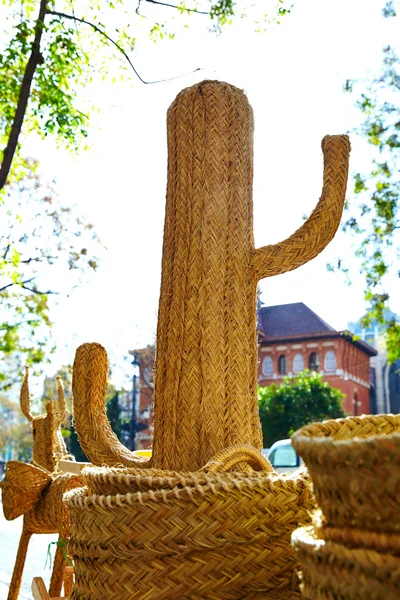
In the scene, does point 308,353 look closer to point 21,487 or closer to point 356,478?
point 21,487

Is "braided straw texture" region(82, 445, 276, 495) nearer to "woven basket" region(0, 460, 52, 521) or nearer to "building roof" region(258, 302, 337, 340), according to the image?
"woven basket" region(0, 460, 52, 521)

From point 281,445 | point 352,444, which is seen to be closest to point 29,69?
point 352,444

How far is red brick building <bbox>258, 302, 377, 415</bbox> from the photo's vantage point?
2894cm

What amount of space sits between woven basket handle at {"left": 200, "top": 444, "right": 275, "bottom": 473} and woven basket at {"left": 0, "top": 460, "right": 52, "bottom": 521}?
4.27ft

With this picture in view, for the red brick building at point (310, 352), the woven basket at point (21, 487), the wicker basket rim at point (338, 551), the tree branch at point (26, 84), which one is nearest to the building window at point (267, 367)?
the red brick building at point (310, 352)

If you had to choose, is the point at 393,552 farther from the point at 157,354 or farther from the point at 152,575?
the point at 157,354

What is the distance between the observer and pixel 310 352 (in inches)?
1168

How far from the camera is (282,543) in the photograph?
81cm

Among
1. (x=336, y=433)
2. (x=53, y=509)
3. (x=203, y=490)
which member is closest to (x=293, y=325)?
(x=53, y=509)

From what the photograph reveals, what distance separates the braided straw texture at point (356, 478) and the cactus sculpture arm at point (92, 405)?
851mm

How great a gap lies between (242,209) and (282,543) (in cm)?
74

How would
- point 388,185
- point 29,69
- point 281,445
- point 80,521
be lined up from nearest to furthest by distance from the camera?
point 80,521 → point 29,69 → point 388,185 → point 281,445

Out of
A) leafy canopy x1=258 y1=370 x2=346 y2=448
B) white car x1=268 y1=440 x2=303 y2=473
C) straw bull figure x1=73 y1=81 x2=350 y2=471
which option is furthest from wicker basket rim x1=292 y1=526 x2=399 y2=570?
leafy canopy x1=258 y1=370 x2=346 y2=448

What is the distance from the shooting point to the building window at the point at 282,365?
30.2 m
